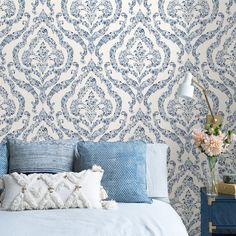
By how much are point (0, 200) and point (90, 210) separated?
23.6 inches

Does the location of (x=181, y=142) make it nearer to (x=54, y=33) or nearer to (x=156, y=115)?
(x=156, y=115)

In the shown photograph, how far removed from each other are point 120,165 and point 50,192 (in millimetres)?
516

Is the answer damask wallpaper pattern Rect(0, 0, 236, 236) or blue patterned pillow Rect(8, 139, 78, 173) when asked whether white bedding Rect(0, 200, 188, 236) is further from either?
damask wallpaper pattern Rect(0, 0, 236, 236)

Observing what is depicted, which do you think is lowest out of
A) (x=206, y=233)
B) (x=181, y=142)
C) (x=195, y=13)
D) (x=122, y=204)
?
(x=206, y=233)

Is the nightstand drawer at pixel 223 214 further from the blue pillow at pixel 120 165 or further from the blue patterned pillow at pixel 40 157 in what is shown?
the blue patterned pillow at pixel 40 157

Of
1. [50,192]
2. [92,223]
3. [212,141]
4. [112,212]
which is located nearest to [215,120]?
[212,141]

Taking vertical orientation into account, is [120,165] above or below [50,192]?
above

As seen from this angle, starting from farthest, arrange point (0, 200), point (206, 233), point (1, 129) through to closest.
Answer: point (1, 129) < point (206, 233) < point (0, 200)

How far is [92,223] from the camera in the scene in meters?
2.48

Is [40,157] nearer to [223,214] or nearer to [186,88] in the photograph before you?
[186,88]

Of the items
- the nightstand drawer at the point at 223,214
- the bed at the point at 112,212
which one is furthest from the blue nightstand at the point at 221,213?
the bed at the point at 112,212

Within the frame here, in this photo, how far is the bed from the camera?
240 cm

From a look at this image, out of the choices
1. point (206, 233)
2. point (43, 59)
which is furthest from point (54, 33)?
point (206, 233)

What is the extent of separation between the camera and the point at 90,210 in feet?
9.25
